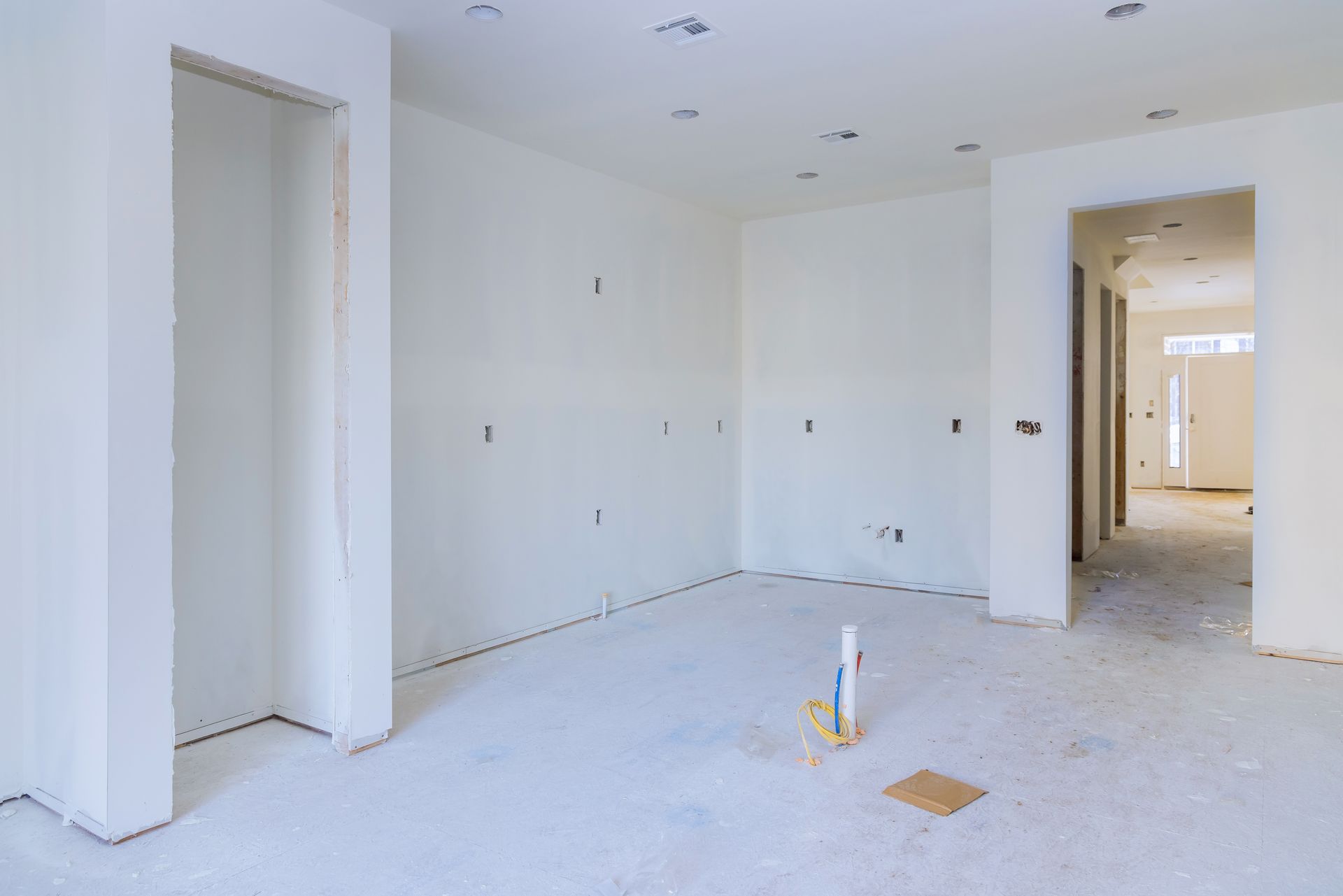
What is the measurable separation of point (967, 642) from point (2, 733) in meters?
4.46

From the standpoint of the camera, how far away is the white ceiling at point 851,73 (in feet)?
10.9

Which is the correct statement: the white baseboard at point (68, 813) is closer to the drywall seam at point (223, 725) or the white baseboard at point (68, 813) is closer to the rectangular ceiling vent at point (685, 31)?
the drywall seam at point (223, 725)

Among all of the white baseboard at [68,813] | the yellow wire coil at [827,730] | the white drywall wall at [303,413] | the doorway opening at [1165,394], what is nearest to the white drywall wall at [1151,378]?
the doorway opening at [1165,394]

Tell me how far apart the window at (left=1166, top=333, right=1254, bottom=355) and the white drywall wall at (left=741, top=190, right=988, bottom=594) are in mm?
9143

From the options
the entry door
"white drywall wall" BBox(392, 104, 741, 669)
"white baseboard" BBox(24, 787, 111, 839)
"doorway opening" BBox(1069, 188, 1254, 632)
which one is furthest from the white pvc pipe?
the entry door

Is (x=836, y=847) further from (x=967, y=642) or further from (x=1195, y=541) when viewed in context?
(x=1195, y=541)

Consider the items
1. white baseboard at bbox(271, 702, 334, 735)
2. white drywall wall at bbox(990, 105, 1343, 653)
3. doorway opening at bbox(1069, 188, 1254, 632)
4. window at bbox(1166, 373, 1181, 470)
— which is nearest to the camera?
white baseboard at bbox(271, 702, 334, 735)

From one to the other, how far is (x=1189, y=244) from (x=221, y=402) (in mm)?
8230

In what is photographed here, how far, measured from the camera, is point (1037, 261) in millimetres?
5133

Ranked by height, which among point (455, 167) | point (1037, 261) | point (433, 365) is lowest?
point (433, 365)

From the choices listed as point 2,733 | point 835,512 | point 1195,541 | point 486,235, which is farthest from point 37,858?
point 1195,541

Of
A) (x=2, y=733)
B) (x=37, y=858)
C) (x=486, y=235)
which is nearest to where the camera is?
(x=37, y=858)

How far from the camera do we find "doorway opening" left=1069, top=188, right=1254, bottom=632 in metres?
6.80

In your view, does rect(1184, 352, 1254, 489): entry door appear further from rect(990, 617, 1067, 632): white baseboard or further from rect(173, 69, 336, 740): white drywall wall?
rect(173, 69, 336, 740): white drywall wall
